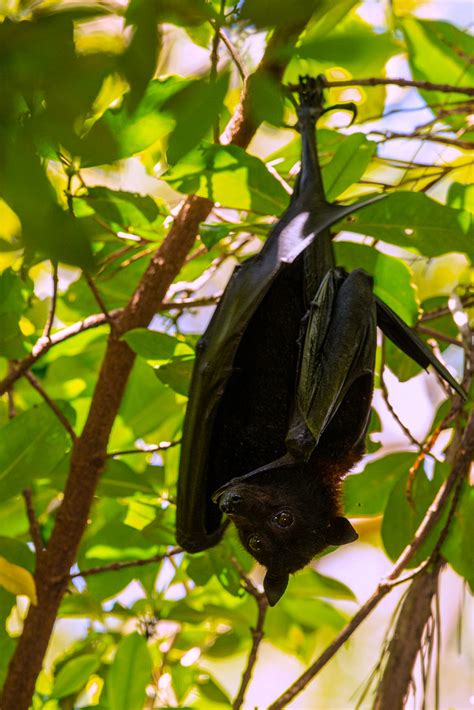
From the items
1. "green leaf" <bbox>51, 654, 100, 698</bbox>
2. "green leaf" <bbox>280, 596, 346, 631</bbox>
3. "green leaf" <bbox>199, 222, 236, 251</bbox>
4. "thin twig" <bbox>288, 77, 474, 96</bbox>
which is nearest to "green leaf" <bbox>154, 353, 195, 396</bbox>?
"green leaf" <bbox>199, 222, 236, 251</bbox>

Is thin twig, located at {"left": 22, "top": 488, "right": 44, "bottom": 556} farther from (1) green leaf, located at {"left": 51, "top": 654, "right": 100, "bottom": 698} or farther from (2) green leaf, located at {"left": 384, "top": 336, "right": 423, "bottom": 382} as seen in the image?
(2) green leaf, located at {"left": 384, "top": 336, "right": 423, "bottom": 382}

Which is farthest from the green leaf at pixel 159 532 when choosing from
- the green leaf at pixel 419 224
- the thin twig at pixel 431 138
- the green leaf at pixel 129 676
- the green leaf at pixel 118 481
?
the thin twig at pixel 431 138

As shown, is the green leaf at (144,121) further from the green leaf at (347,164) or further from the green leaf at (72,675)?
the green leaf at (72,675)

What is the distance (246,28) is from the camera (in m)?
1.23

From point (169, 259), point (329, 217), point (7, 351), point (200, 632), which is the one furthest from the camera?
point (200, 632)

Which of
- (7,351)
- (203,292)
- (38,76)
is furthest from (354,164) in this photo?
(203,292)

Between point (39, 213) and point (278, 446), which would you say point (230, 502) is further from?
point (39, 213)

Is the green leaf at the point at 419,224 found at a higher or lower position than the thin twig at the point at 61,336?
higher

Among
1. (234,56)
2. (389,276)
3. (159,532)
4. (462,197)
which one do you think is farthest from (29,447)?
(234,56)

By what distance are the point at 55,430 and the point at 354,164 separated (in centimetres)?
151

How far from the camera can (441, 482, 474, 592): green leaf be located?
131 inches

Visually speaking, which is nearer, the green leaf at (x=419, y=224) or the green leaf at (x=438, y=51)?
the green leaf at (x=419, y=224)

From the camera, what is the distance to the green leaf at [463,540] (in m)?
3.33

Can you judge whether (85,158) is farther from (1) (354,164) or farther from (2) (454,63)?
(2) (454,63)
